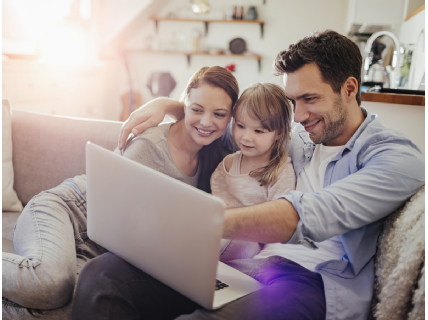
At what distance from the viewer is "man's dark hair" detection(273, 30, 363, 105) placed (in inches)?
42.9

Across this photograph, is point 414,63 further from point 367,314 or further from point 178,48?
point 178,48

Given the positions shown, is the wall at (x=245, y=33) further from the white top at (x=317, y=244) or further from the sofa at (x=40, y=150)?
the white top at (x=317, y=244)

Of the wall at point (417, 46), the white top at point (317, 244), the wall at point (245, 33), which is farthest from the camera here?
the wall at point (245, 33)

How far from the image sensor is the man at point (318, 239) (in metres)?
0.80

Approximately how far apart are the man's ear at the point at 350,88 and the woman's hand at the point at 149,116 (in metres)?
0.64

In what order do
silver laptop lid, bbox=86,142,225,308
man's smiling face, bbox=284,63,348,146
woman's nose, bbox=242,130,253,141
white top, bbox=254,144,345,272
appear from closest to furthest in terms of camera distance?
silver laptop lid, bbox=86,142,225,308 → white top, bbox=254,144,345,272 → man's smiling face, bbox=284,63,348,146 → woman's nose, bbox=242,130,253,141

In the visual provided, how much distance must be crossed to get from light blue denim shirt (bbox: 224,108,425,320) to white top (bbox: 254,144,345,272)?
50 millimetres

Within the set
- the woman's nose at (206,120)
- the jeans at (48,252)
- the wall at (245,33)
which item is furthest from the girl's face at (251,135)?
the wall at (245,33)

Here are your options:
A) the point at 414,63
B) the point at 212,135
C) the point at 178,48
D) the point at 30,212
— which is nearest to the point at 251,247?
the point at 212,135

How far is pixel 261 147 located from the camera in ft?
4.03

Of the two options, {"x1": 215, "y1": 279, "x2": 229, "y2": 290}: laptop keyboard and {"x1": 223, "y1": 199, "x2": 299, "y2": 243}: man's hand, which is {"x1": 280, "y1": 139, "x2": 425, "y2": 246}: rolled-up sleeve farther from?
{"x1": 215, "y1": 279, "x2": 229, "y2": 290}: laptop keyboard

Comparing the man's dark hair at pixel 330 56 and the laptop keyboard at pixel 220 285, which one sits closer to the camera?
the laptop keyboard at pixel 220 285

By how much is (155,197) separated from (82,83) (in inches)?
141

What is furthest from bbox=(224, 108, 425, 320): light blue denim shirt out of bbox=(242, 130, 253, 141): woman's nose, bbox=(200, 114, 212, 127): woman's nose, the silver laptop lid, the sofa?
the sofa
